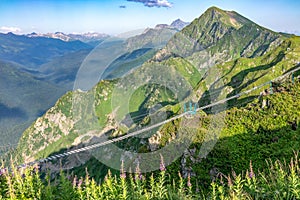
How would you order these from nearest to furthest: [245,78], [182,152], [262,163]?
[262,163] < [182,152] < [245,78]

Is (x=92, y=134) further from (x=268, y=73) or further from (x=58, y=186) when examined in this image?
(x=58, y=186)

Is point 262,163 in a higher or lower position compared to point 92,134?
higher

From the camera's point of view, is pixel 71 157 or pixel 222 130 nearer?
pixel 222 130

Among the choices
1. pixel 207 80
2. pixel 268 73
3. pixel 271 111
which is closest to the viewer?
pixel 271 111

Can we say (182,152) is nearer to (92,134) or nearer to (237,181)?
(237,181)

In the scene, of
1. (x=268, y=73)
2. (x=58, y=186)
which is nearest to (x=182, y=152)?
(x=58, y=186)

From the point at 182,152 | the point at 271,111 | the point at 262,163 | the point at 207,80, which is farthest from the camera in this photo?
the point at 207,80

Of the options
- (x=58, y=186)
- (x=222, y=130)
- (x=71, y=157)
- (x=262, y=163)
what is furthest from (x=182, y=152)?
(x=71, y=157)

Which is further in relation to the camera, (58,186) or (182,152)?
(182,152)

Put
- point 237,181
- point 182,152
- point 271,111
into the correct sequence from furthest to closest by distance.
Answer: point 182,152 → point 271,111 → point 237,181
